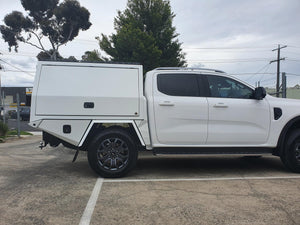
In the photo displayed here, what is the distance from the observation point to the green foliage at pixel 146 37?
1339 cm

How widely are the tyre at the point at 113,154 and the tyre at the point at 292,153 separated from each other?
9.72 ft

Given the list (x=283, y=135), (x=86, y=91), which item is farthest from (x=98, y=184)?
(x=283, y=135)

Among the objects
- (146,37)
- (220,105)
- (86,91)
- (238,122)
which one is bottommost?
(238,122)

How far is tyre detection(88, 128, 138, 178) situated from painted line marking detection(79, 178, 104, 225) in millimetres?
303

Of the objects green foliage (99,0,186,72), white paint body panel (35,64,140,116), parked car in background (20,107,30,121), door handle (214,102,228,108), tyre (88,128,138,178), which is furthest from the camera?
parked car in background (20,107,30,121)

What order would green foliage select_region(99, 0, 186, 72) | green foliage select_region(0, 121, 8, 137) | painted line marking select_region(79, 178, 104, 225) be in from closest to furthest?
painted line marking select_region(79, 178, 104, 225)
green foliage select_region(0, 121, 8, 137)
green foliage select_region(99, 0, 186, 72)

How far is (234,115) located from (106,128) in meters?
2.45

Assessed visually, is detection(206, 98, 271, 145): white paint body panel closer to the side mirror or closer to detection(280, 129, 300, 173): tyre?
the side mirror

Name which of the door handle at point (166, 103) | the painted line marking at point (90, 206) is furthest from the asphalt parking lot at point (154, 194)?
the door handle at point (166, 103)

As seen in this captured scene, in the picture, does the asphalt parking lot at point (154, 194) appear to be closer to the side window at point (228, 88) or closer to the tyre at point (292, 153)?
the tyre at point (292, 153)

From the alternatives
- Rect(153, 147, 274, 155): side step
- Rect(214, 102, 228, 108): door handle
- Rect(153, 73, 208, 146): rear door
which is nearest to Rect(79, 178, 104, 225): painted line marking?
Rect(153, 147, 274, 155): side step

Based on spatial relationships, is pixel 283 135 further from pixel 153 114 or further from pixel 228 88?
pixel 153 114

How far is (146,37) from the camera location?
1342 centimetres

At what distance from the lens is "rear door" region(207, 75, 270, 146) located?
5188 mm
